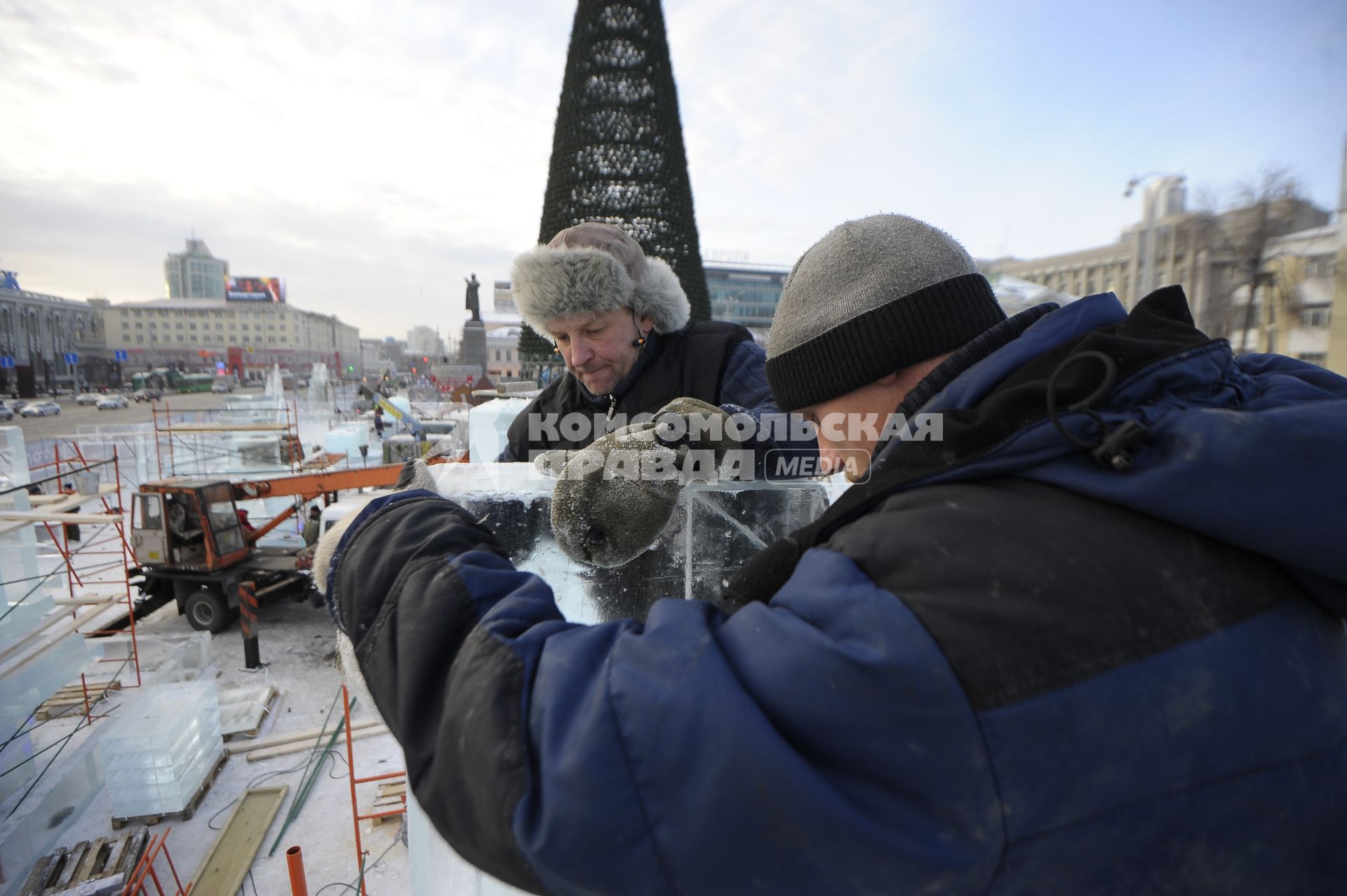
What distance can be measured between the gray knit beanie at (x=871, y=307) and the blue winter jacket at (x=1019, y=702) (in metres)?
0.32

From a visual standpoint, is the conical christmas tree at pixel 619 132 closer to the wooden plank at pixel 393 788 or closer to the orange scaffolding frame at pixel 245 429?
the wooden plank at pixel 393 788

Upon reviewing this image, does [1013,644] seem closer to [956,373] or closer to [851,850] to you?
[851,850]

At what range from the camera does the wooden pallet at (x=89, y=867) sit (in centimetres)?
443

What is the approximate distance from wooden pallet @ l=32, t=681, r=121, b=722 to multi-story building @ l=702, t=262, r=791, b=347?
53393 millimetres

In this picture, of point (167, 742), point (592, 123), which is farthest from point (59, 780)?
point (592, 123)

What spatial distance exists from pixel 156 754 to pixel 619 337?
19.7 feet

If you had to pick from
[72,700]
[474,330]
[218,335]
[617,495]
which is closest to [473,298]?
[474,330]

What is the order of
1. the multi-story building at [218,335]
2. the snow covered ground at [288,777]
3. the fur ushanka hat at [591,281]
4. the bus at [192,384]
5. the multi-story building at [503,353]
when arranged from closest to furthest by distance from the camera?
1. the fur ushanka hat at [591,281]
2. the snow covered ground at [288,777]
3. the bus at [192,384]
4. the multi-story building at [503,353]
5. the multi-story building at [218,335]

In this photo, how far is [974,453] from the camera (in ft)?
2.33

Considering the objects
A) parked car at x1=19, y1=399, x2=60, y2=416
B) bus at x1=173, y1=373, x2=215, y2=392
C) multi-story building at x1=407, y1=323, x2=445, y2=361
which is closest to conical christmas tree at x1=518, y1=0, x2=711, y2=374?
parked car at x1=19, y1=399, x2=60, y2=416

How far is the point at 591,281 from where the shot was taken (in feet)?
6.89

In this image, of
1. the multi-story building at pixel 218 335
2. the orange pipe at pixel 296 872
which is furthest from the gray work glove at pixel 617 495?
the multi-story building at pixel 218 335

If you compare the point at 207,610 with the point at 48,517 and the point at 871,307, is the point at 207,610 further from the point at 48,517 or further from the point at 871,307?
the point at 871,307

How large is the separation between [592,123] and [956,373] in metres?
9.09
